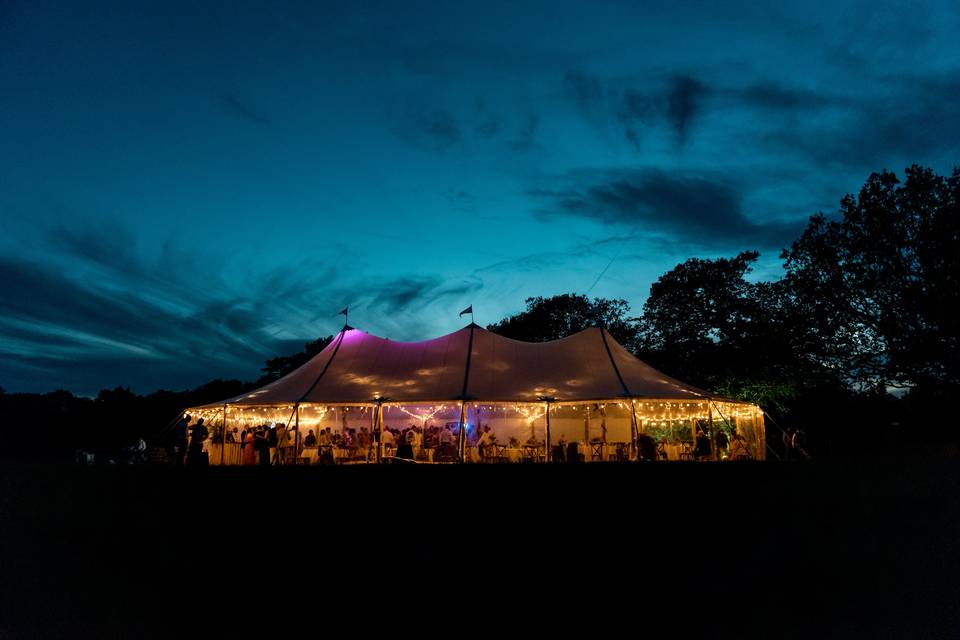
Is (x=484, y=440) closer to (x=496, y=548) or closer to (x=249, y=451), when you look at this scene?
(x=249, y=451)

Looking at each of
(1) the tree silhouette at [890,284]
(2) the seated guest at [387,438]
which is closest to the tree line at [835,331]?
(1) the tree silhouette at [890,284]

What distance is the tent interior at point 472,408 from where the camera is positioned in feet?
39.9

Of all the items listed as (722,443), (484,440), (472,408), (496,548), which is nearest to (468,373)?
(484,440)

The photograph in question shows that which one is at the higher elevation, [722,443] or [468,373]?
[468,373]

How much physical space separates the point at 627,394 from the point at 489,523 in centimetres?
731

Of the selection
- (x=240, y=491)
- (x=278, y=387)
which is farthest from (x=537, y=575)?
(x=278, y=387)

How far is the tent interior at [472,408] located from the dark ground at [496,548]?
6.32m

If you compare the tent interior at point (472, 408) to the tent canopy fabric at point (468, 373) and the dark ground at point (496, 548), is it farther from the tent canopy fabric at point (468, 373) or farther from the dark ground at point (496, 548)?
the dark ground at point (496, 548)

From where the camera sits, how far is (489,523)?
5.09 metres

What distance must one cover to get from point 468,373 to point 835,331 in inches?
357

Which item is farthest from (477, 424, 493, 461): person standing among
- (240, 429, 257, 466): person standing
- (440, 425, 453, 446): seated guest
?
(240, 429, 257, 466): person standing

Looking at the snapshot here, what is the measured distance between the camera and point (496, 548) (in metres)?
5.01

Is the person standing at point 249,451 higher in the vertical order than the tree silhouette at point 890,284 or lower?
lower

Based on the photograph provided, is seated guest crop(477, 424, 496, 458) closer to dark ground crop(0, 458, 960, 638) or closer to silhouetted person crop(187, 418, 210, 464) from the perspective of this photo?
silhouetted person crop(187, 418, 210, 464)
